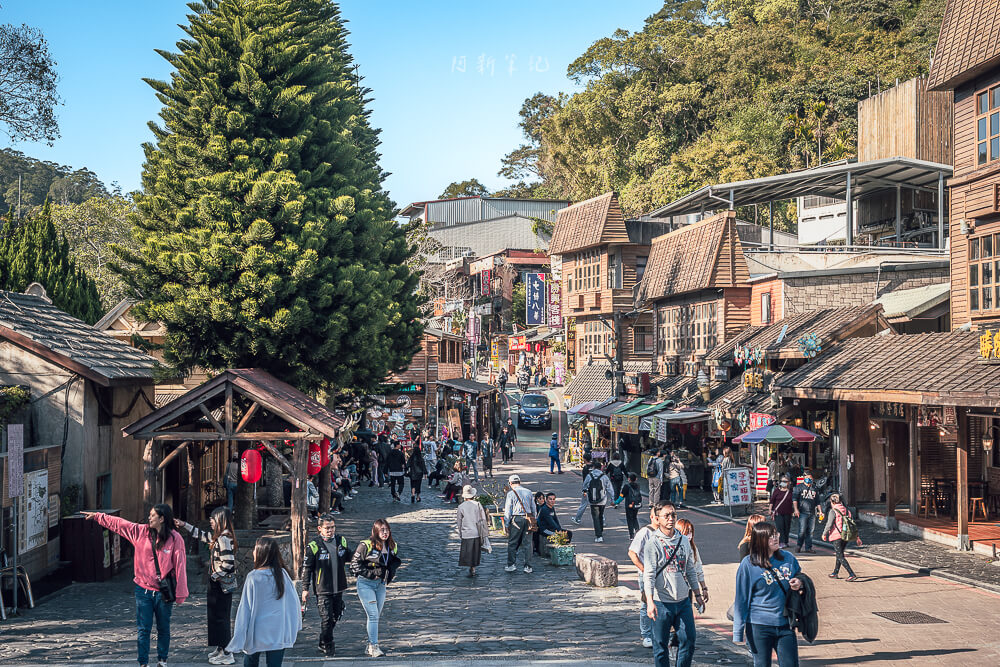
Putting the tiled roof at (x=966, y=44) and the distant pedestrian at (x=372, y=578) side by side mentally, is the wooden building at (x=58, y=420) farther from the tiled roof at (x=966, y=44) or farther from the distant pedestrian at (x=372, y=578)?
the tiled roof at (x=966, y=44)

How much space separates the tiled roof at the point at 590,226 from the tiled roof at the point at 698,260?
427 centimetres

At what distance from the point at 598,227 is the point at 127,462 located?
2988 centimetres

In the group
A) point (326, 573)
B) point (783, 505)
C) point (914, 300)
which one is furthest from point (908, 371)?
point (326, 573)

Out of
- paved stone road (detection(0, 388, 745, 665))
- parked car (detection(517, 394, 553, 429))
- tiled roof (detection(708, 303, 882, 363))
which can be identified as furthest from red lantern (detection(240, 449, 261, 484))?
parked car (detection(517, 394, 553, 429))

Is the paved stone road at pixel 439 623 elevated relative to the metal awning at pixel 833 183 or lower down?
lower down

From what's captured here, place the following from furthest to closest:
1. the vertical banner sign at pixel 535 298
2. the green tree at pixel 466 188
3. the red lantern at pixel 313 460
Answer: the green tree at pixel 466 188
the vertical banner sign at pixel 535 298
the red lantern at pixel 313 460

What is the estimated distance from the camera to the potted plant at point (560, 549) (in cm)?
1762

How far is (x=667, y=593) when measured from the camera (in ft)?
30.1

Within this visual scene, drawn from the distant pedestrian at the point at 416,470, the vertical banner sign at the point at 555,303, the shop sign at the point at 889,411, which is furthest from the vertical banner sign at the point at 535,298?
the shop sign at the point at 889,411

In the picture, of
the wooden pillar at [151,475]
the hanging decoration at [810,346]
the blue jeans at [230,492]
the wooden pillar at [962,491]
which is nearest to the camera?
the wooden pillar at [151,475]

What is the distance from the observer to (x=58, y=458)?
16.1m

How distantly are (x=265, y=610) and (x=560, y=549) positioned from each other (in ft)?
33.2

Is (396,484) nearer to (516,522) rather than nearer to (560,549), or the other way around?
(560,549)

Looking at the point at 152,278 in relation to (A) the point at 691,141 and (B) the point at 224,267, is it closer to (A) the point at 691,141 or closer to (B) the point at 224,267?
(B) the point at 224,267
